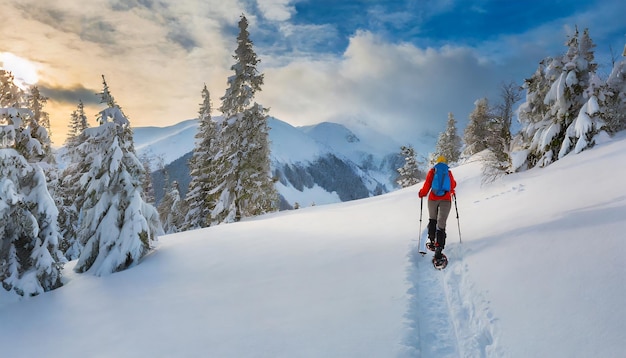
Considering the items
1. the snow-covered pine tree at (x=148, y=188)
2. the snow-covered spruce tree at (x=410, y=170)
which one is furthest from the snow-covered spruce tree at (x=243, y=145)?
the snow-covered spruce tree at (x=410, y=170)

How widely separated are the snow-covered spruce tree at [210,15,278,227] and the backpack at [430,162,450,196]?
16103mm

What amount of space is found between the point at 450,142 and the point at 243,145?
40.4 m

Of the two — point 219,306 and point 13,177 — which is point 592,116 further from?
point 13,177

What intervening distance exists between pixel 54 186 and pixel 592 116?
3118cm

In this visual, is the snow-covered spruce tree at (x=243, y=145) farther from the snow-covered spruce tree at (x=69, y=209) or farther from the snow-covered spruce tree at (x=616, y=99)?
the snow-covered spruce tree at (x=616, y=99)

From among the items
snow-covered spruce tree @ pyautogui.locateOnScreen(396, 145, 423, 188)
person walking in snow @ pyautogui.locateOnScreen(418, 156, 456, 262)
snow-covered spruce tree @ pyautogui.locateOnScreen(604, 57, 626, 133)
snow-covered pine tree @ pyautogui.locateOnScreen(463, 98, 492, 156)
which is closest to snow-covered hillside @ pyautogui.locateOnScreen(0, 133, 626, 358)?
person walking in snow @ pyautogui.locateOnScreen(418, 156, 456, 262)

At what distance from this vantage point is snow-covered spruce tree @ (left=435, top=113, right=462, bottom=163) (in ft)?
174

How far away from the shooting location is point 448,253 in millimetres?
9062

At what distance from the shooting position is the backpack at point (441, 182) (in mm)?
9125

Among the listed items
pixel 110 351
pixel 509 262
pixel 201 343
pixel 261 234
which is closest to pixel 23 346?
pixel 110 351

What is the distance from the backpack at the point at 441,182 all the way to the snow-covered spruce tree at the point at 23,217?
12490 mm

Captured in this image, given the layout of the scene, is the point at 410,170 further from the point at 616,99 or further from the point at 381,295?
the point at 381,295

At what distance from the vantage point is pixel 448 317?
590 centimetres

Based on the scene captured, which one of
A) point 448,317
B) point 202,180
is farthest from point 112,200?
point 202,180
